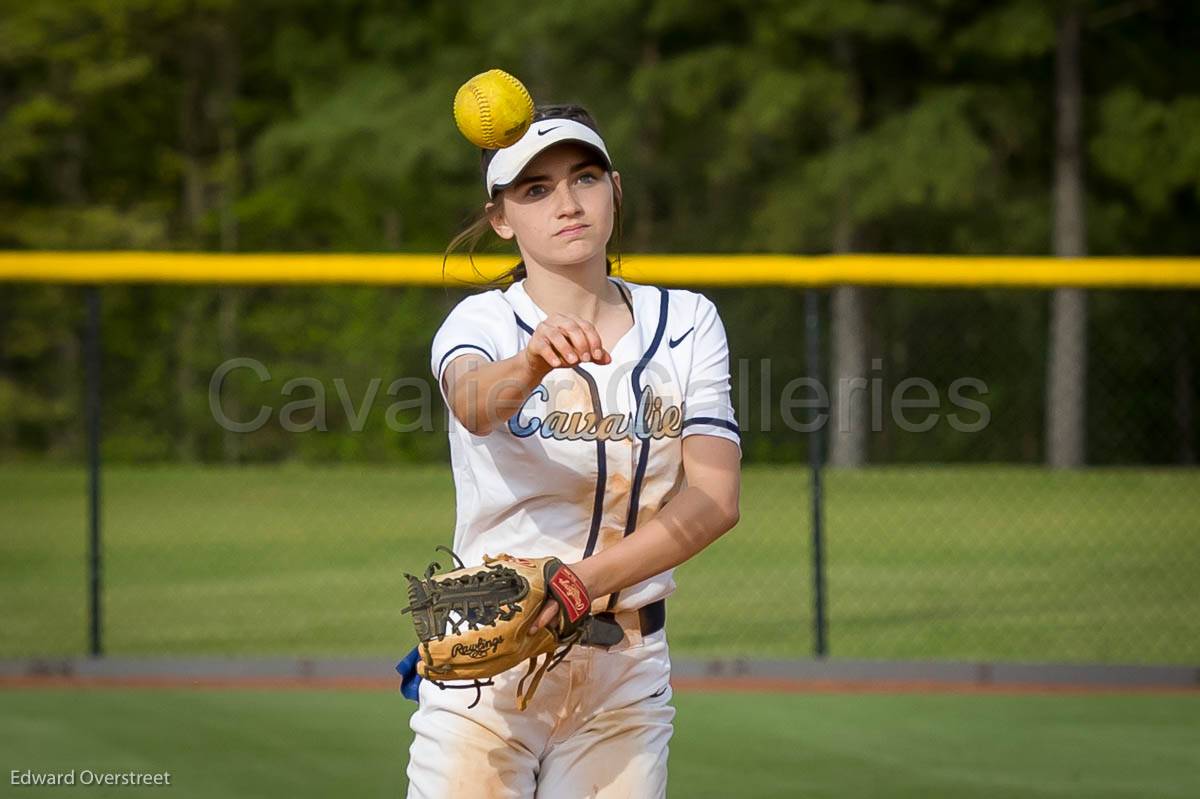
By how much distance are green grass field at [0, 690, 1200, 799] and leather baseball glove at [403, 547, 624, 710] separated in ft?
11.3

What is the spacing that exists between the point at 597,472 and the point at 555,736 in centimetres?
50

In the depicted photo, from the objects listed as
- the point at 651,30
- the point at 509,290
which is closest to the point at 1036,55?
the point at 651,30

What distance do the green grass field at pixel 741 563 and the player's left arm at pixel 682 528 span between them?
5.92m

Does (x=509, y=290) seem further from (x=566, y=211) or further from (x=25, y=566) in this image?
(x=25, y=566)

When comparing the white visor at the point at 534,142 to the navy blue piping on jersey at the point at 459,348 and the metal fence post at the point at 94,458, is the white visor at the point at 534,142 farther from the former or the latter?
the metal fence post at the point at 94,458

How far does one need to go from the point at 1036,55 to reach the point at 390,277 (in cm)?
1952

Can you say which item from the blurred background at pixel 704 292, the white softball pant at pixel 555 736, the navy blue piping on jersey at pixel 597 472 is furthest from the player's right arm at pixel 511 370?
the blurred background at pixel 704 292

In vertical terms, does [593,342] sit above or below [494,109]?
Answer: below

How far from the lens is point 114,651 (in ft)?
29.8

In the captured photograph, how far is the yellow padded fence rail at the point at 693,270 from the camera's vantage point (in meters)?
8.48

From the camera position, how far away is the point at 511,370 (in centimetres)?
273

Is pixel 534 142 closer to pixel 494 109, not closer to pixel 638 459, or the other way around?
pixel 494 109

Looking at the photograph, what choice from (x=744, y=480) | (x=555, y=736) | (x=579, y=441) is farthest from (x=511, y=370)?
(x=744, y=480)

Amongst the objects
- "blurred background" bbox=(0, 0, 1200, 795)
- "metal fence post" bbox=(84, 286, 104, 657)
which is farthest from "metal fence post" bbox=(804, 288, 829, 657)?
"metal fence post" bbox=(84, 286, 104, 657)
